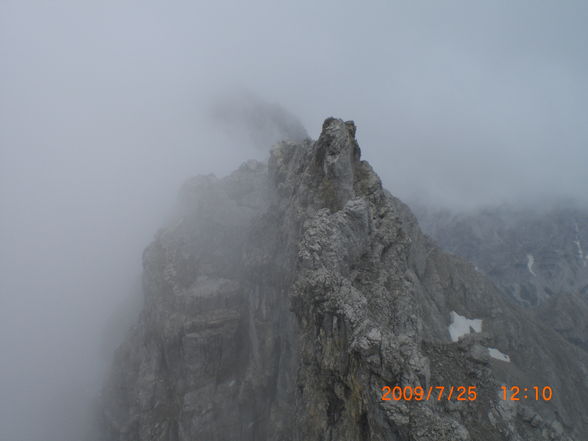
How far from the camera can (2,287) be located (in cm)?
15912

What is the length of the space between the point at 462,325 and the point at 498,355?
928cm

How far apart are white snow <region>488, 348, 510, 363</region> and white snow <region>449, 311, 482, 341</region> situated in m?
4.55

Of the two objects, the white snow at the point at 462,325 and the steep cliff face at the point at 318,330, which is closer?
the steep cliff face at the point at 318,330

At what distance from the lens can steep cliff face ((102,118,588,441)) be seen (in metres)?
19.1

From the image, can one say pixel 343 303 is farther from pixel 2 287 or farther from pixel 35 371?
pixel 2 287

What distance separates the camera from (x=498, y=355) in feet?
207

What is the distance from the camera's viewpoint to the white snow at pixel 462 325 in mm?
60781

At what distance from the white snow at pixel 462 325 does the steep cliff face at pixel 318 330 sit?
0.44 m

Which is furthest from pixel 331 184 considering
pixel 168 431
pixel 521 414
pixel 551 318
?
pixel 551 318
